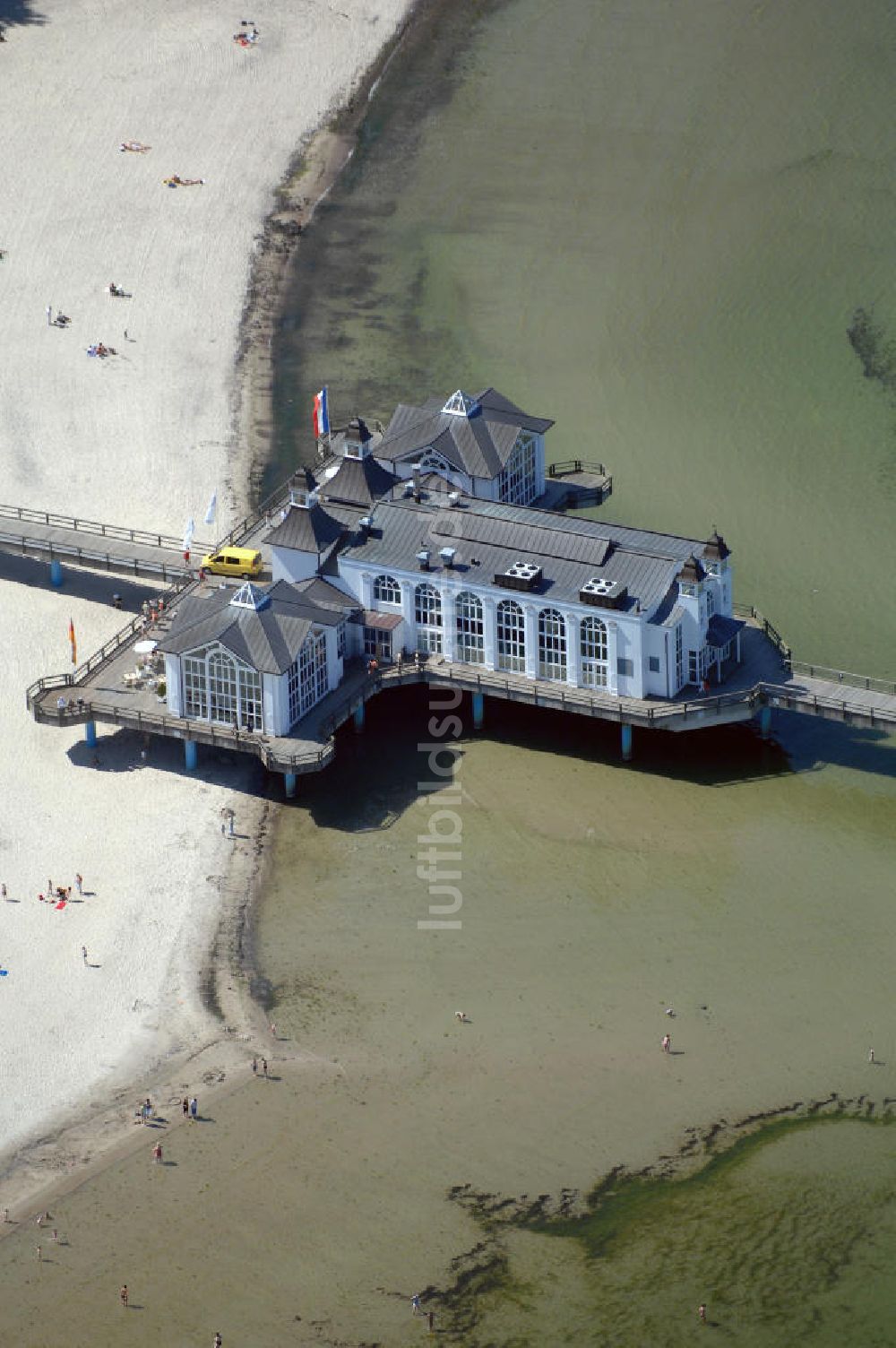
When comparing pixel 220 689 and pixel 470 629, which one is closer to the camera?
pixel 220 689

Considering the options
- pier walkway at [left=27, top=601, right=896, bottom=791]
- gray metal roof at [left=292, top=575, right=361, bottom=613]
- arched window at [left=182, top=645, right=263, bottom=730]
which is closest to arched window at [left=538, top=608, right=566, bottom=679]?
pier walkway at [left=27, top=601, right=896, bottom=791]

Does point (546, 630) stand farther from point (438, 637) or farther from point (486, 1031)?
point (486, 1031)

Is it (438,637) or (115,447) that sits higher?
(115,447)

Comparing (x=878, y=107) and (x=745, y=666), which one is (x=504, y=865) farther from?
(x=878, y=107)

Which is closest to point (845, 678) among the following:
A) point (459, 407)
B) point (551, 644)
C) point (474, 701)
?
point (551, 644)

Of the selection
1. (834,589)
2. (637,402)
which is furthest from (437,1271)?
(637,402)
